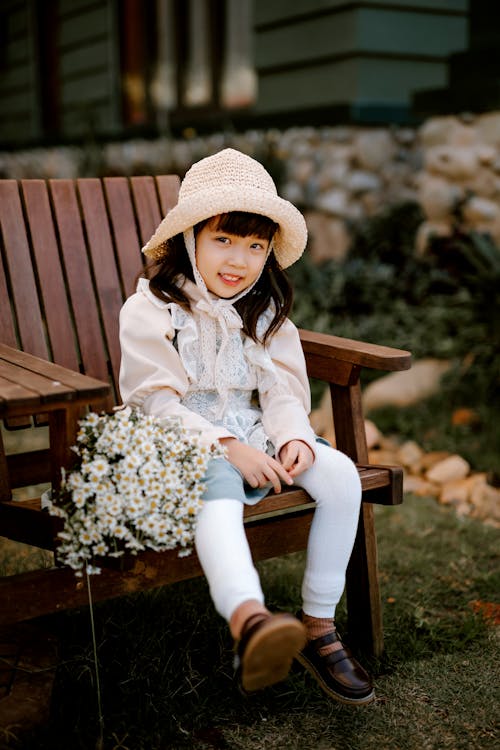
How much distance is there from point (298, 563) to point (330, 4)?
399 cm

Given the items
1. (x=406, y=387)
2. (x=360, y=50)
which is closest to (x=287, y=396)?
(x=406, y=387)

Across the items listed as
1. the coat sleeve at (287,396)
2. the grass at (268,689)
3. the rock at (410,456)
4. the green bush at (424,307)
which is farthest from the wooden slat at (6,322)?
the green bush at (424,307)

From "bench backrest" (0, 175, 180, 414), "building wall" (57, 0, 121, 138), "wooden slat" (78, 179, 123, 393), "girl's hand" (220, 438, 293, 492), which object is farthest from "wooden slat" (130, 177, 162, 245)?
"building wall" (57, 0, 121, 138)

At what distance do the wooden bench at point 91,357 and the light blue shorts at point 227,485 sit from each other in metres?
0.04

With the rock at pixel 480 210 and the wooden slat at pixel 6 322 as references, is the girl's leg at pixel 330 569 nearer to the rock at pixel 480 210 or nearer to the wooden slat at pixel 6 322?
the wooden slat at pixel 6 322

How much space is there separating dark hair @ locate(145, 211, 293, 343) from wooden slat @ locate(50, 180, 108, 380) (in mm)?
255

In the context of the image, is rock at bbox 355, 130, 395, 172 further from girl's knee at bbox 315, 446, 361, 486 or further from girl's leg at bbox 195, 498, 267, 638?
girl's leg at bbox 195, 498, 267, 638

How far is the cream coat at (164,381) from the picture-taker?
2.23 metres

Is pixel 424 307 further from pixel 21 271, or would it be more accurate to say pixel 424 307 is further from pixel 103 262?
pixel 21 271

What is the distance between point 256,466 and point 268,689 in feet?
2.11

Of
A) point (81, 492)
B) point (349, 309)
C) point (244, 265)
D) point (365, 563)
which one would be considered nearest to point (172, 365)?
point (244, 265)

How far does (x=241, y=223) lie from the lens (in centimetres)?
232

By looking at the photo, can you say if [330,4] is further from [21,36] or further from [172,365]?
[21,36]

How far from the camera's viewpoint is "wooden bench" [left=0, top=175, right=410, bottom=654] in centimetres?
200
